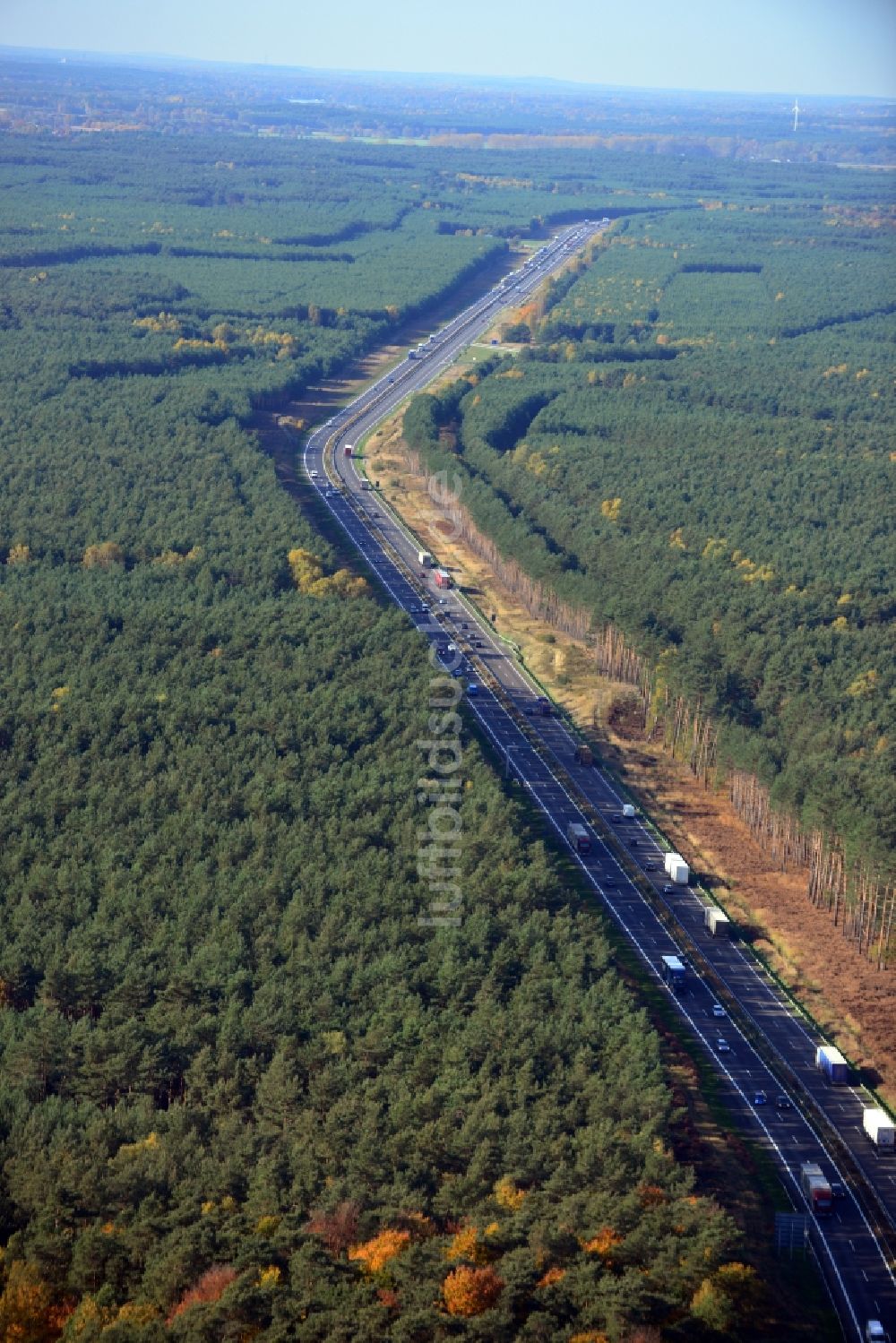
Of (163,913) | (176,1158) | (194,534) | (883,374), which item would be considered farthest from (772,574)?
(883,374)

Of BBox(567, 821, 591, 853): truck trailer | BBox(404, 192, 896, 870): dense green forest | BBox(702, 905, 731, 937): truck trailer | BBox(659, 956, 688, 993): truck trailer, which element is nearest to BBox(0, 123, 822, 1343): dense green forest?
BBox(567, 821, 591, 853): truck trailer

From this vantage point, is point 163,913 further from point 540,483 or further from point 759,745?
point 540,483

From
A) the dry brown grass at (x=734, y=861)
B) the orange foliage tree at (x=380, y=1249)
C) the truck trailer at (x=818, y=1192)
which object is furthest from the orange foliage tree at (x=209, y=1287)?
the dry brown grass at (x=734, y=861)

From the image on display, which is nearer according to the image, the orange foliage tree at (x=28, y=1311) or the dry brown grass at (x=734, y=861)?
the orange foliage tree at (x=28, y=1311)

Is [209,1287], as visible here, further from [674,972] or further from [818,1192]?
[674,972]

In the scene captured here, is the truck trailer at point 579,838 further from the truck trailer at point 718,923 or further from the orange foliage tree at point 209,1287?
the orange foliage tree at point 209,1287

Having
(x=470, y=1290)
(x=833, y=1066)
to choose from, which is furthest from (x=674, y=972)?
(x=470, y=1290)
